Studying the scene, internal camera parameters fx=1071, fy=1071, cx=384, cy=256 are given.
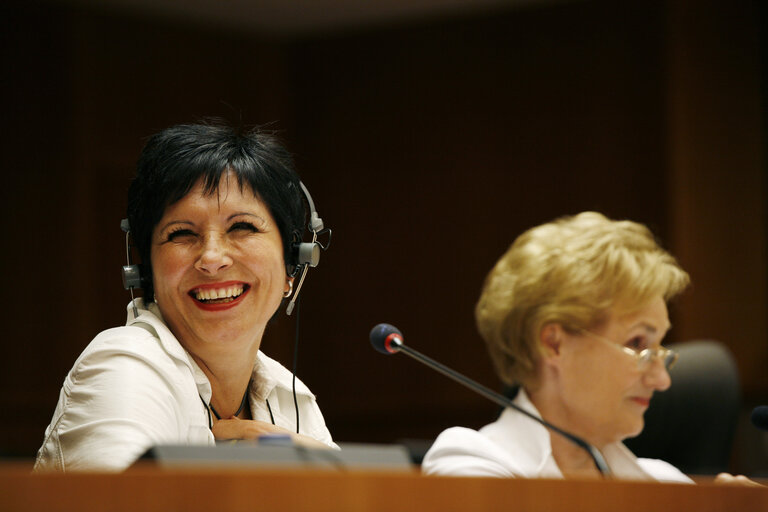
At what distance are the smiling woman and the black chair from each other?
1.05 meters

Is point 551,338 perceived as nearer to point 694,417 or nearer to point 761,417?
point 761,417

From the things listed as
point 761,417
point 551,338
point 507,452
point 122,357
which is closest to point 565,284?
point 551,338

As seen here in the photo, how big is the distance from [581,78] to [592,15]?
27 cm

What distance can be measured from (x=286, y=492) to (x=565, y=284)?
115cm

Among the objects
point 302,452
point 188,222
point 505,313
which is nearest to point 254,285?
point 188,222

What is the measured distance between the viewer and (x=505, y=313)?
6.63 ft

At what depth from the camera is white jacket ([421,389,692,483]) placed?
179 centimetres

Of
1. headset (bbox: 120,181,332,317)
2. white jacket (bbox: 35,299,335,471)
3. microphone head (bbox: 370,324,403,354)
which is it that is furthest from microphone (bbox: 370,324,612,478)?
white jacket (bbox: 35,299,335,471)

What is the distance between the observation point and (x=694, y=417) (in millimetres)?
2621

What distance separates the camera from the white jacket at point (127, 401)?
143 cm

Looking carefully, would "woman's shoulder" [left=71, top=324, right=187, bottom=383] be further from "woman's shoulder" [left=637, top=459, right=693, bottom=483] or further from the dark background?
the dark background

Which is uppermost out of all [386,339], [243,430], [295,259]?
[295,259]

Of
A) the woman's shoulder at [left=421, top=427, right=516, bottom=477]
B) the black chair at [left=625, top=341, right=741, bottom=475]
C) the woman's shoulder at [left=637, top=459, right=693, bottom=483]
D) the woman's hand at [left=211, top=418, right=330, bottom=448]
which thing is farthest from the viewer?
the black chair at [left=625, top=341, right=741, bottom=475]

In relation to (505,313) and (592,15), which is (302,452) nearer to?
(505,313)
